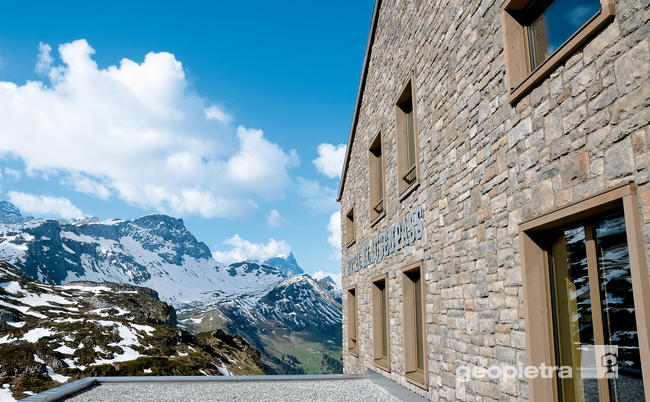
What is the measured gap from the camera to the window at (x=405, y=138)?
8984 millimetres

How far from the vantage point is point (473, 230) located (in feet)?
18.8

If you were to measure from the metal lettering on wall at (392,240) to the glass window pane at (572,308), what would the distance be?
3.36m

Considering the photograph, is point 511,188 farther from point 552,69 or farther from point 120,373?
point 120,373

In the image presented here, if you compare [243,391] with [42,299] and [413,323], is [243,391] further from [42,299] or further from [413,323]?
[42,299]

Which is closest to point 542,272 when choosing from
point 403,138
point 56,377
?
point 403,138

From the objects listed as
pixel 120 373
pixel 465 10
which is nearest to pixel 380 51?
pixel 465 10

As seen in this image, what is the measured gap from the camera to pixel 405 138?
31.2 feet

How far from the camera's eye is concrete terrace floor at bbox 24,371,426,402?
25.0 ft

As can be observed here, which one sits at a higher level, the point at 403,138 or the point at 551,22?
the point at 403,138

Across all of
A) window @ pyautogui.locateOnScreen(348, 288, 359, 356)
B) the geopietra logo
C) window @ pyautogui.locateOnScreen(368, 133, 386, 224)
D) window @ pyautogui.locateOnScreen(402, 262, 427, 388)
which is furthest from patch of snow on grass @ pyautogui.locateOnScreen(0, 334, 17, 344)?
the geopietra logo

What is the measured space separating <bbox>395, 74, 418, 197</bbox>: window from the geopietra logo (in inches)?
165

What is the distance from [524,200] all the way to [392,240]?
5.07m

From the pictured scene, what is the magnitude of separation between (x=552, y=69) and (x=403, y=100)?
5.32 metres

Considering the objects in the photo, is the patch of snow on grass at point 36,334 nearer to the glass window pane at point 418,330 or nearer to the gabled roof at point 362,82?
the gabled roof at point 362,82
